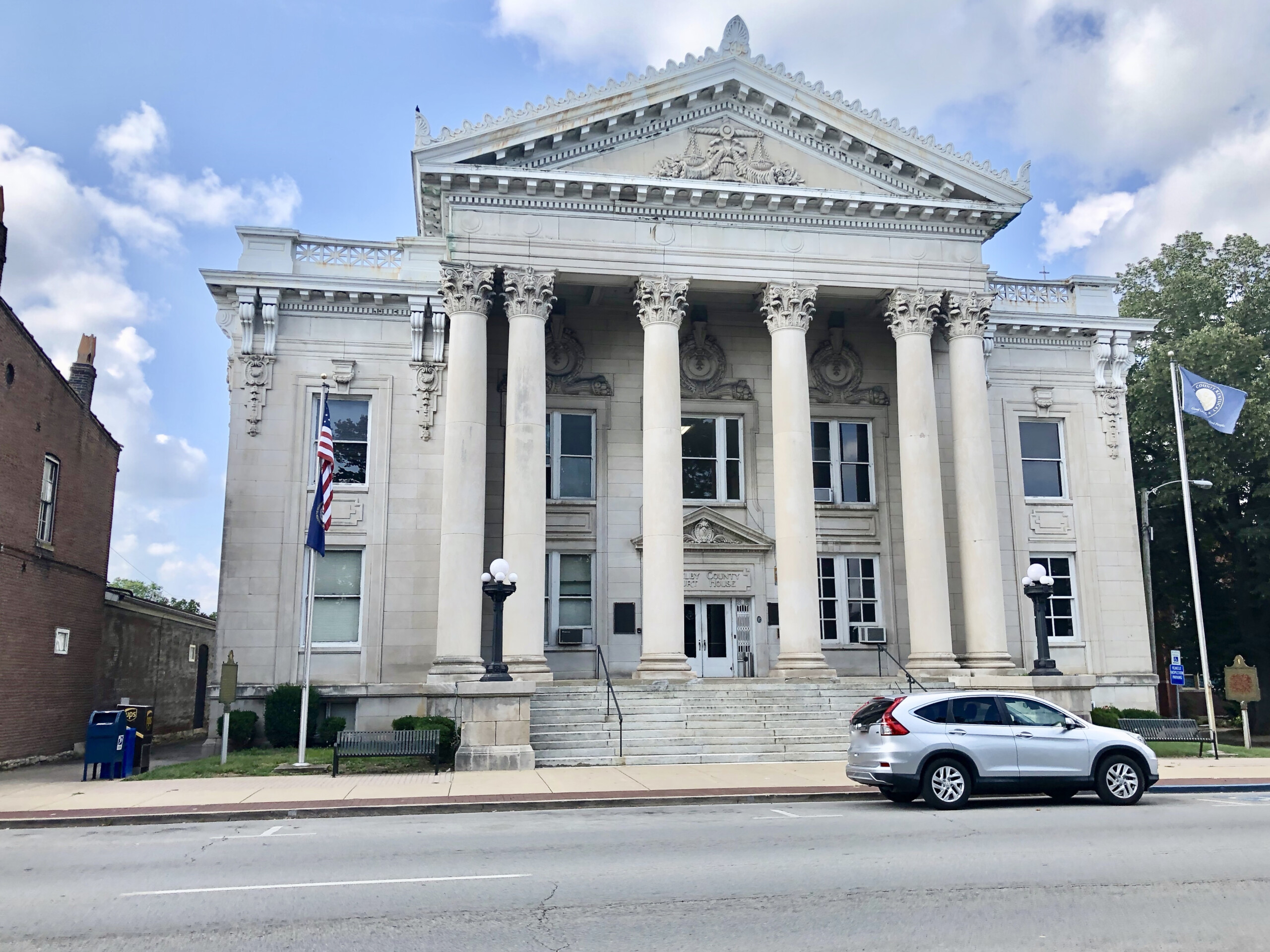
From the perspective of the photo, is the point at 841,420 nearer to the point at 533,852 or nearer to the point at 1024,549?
the point at 1024,549

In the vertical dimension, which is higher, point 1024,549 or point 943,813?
point 1024,549

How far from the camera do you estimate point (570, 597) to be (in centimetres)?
3022

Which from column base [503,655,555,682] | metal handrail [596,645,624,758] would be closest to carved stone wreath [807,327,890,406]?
metal handrail [596,645,624,758]

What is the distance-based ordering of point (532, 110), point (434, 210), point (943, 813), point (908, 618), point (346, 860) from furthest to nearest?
point (908, 618)
point (434, 210)
point (532, 110)
point (943, 813)
point (346, 860)

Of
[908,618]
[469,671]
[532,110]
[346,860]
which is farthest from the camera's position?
[908,618]

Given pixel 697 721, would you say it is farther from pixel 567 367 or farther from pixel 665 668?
pixel 567 367

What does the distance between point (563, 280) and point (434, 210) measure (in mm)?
4182

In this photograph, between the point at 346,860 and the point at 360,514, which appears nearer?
the point at 346,860

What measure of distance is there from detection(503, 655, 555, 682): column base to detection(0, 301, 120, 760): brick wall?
439 inches

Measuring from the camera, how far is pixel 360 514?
95.2 ft

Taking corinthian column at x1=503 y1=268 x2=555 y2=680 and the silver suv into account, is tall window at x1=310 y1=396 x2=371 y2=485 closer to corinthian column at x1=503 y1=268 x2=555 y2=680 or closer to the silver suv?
corinthian column at x1=503 y1=268 x2=555 y2=680

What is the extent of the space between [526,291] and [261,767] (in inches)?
509

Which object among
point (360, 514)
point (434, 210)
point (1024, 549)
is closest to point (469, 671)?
point (360, 514)

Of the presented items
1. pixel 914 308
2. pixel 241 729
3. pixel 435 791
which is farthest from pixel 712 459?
pixel 435 791
